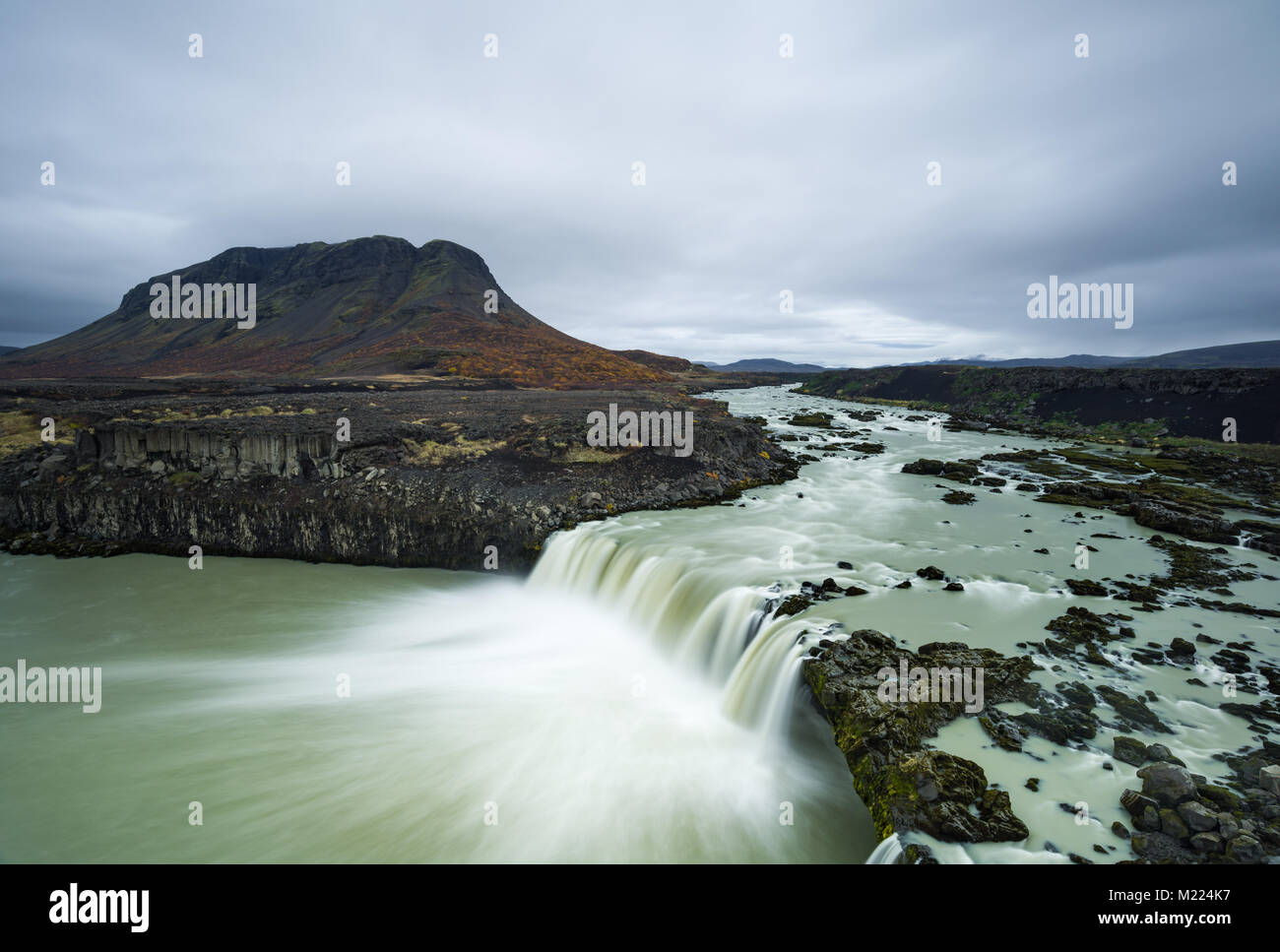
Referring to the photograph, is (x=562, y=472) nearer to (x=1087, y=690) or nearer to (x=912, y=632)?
(x=912, y=632)

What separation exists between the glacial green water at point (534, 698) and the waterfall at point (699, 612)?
0.22 ft

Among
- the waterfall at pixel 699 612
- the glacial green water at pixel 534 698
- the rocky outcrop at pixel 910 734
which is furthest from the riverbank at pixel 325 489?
the rocky outcrop at pixel 910 734

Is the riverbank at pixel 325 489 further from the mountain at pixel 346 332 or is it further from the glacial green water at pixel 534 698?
the mountain at pixel 346 332

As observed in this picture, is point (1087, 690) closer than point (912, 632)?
Yes

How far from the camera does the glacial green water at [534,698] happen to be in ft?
24.9

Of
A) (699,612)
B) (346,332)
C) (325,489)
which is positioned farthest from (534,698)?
(346,332)

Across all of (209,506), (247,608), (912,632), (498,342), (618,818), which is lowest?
(618,818)

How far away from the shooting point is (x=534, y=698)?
11539mm

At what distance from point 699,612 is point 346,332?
112 metres

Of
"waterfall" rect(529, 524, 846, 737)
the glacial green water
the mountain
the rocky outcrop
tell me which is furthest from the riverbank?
the mountain

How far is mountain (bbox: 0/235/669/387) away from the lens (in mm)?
75250

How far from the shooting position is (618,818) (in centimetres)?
820

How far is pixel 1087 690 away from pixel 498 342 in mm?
88739
